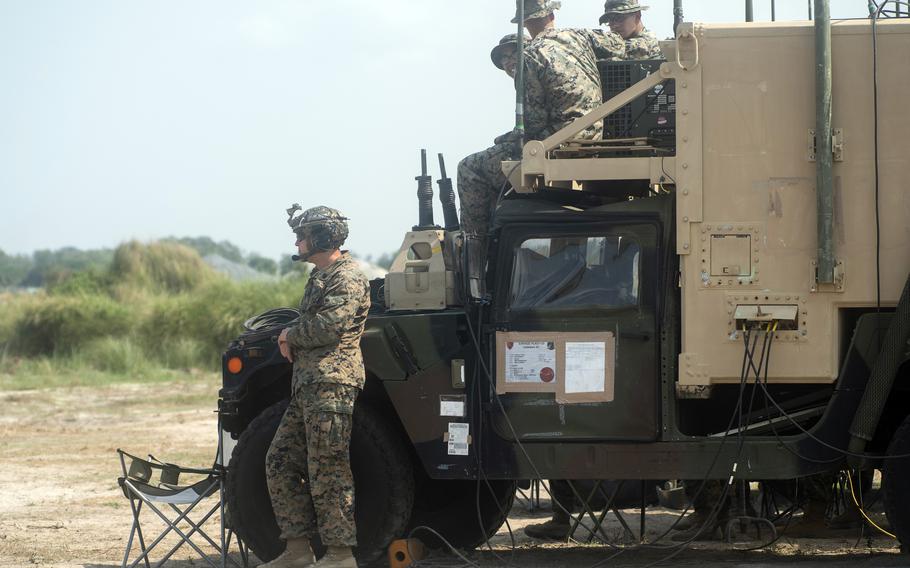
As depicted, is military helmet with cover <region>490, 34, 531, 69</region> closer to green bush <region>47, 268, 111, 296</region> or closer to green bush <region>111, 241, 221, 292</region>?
green bush <region>47, 268, 111, 296</region>

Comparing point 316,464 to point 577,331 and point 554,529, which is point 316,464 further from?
point 554,529

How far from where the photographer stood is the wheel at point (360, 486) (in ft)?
25.1

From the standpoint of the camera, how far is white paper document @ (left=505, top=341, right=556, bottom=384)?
7.39m

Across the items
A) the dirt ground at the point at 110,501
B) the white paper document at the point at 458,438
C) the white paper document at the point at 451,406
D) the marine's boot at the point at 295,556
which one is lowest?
the dirt ground at the point at 110,501

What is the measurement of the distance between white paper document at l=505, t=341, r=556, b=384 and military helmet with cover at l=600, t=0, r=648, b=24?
9.66 feet

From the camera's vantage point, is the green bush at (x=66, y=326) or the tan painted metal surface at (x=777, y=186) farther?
the green bush at (x=66, y=326)

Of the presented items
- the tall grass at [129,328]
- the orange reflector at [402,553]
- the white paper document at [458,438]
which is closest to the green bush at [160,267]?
the tall grass at [129,328]

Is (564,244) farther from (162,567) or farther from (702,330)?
(162,567)

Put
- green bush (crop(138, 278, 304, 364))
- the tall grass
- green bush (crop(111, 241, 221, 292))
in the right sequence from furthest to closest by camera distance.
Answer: green bush (crop(111, 241, 221, 292)) → green bush (crop(138, 278, 304, 364)) → the tall grass

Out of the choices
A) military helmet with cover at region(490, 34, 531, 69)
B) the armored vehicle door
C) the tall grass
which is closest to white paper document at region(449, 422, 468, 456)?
the armored vehicle door

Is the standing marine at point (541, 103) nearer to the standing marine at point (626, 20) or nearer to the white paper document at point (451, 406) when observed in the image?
the standing marine at point (626, 20)

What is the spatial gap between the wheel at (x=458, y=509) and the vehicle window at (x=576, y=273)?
56.2 inches

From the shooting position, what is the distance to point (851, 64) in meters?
7.05

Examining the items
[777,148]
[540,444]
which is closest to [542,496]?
[540,444]
